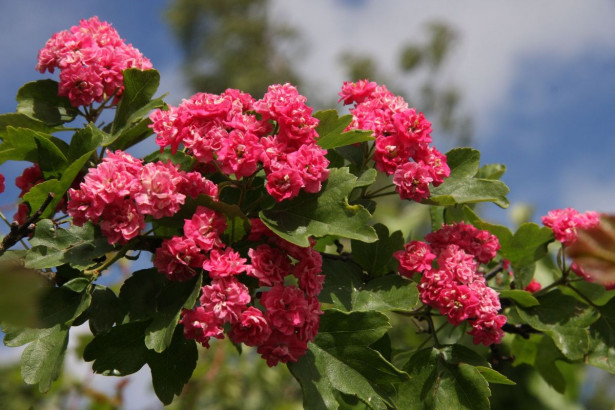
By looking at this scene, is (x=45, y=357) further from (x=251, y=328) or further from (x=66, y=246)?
(x=251, y=328)

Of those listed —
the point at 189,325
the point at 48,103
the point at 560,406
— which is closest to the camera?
the point at 189,325

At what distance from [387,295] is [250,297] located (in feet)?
1.09

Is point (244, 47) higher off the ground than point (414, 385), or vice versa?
point (244, 47)

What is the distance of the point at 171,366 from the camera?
144 cm

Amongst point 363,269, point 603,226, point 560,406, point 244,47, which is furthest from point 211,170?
point 244,47

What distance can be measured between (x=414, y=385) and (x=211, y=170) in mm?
664

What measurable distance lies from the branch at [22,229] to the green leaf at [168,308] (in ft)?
1.18

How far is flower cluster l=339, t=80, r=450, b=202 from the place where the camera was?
153 cm

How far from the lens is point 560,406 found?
567 centimetres

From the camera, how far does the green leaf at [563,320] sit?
1701 mm

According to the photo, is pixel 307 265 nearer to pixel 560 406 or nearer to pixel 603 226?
pixel 603 226

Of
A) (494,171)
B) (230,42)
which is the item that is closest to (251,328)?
(494,171)

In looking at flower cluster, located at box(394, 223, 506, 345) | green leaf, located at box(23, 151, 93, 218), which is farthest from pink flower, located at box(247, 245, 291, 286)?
green leaf, located at box(23, 151, 93, 218)

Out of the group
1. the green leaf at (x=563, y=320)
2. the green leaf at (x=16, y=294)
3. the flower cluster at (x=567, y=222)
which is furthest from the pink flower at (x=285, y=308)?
the green leaf at (x=16, y=294)
